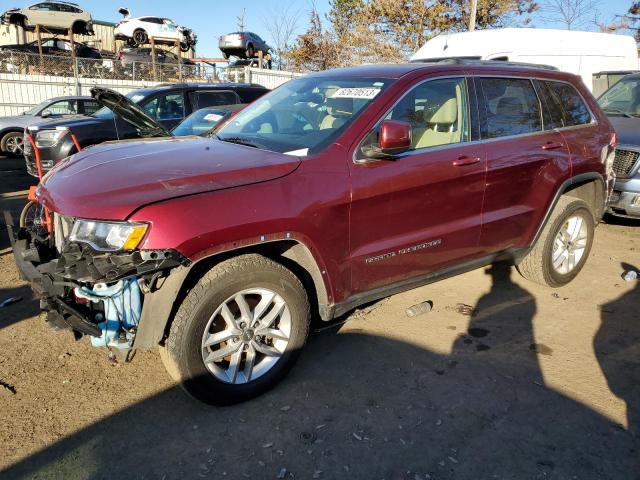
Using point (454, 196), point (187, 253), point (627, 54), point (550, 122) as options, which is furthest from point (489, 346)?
point (627, 54)

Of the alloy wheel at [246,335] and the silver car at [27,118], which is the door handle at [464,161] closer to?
the alloy wheel at [246,335]

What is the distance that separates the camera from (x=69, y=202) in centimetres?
255

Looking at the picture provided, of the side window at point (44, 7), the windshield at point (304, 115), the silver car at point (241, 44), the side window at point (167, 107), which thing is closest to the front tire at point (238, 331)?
the windshield at point (304, 115)

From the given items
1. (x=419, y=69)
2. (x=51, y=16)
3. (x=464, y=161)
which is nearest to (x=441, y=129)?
(x=464, y=161)

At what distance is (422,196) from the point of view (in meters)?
3.29

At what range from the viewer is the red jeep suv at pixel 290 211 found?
8.21ft

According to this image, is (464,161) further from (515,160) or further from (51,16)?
(51,16)

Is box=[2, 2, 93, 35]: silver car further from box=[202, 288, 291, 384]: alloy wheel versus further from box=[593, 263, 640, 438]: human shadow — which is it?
box=[593, 263, 640, 438]: human shadow

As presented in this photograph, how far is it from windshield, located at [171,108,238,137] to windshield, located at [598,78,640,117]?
5.69 meters

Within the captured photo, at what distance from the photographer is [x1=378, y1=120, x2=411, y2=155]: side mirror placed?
2.91 meters

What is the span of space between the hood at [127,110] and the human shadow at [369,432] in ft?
7.28

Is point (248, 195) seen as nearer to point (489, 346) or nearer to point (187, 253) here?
point (187, 253)

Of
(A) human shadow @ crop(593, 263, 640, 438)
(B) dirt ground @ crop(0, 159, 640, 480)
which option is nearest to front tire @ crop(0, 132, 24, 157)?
(B) dirt ground @ crop(0, 159, 640, 480)

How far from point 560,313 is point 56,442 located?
3.73 m
